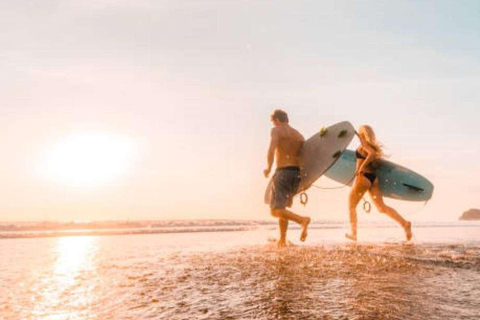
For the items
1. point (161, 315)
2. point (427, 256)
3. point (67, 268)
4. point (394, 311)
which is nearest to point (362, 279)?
point (394, 311)

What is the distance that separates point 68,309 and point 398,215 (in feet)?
26.2

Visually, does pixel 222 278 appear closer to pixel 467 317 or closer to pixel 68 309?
pixel 68 309

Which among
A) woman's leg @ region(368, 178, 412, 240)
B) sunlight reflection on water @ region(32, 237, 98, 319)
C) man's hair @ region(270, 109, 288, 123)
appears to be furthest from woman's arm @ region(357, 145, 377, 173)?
sunlight reflection on water @ region(32, 237, 98, 319)

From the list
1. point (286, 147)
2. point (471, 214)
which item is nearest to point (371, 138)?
point (286, 147)

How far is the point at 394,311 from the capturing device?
9.06 feet

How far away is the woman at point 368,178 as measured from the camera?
30.2 feet

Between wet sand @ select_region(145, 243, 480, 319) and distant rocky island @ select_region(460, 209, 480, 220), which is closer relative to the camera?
wet sand @ select_region(145, 243, 480, 319)

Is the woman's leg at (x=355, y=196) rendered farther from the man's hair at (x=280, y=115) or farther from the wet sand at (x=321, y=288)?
the wet sand at (x=321, y=288)

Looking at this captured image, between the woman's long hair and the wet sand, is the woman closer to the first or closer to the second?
the woman's long hair

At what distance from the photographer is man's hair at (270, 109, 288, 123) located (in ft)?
27.1

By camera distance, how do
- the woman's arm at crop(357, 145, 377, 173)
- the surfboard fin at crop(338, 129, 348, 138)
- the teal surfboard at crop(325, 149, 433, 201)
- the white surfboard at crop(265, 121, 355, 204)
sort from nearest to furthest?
the white surfboard at crop(265, 121, 355, 204), the surfboard fin at crop(338, 129, 348, 138), the woman's arm at crop(357, 145, 377, 173), the teal surfboard at crop(325, 149, 433, 201)

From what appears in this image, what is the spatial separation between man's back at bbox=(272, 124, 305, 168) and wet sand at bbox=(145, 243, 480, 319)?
2.72 metres

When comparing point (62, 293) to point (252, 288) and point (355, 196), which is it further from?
point (355, 196)

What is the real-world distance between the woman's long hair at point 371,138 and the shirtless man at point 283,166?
1.99m
